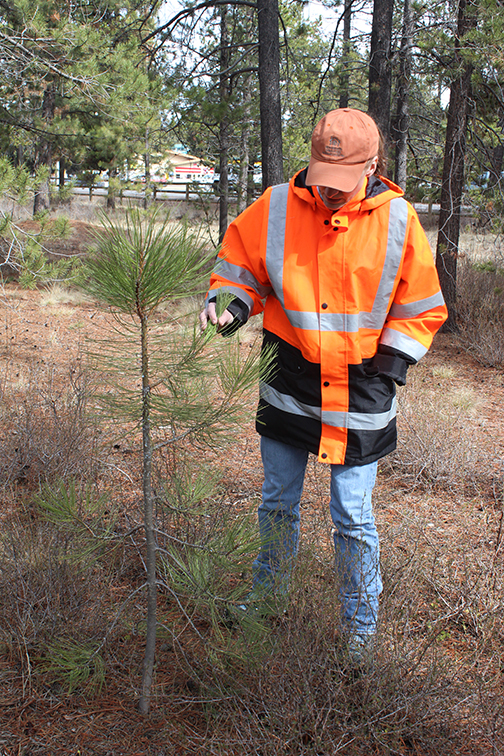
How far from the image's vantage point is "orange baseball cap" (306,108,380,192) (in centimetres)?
175

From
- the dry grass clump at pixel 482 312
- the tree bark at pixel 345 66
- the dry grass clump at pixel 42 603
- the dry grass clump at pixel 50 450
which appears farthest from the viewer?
the tree bark at pixel 345 66

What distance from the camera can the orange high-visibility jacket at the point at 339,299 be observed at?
185 centimetres

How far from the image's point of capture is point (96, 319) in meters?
8.09

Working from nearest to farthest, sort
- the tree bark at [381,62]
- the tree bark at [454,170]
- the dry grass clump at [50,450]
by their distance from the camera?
the dry grass clump at [50,450], the tree bark at [454,170], the tree bark at [381,62]

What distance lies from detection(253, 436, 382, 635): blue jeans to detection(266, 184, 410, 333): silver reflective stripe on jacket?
1.48 feet

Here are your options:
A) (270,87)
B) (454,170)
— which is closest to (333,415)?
(270,87)

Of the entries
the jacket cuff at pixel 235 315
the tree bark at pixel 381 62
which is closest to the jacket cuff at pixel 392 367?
the jacket cuff at pixel 235 315

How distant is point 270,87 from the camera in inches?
272

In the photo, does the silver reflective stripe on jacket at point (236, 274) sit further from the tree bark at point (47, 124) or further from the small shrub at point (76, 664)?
the tree bark at point (47, 124)

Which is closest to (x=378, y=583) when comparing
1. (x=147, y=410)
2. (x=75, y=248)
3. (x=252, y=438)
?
(x=147, y=410)

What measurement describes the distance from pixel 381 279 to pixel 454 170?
6377 millimetres

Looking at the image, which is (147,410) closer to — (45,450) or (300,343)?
(300,343)

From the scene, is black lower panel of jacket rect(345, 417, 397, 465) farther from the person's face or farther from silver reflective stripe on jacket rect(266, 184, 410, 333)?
the person's face

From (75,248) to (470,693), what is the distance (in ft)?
42.1
